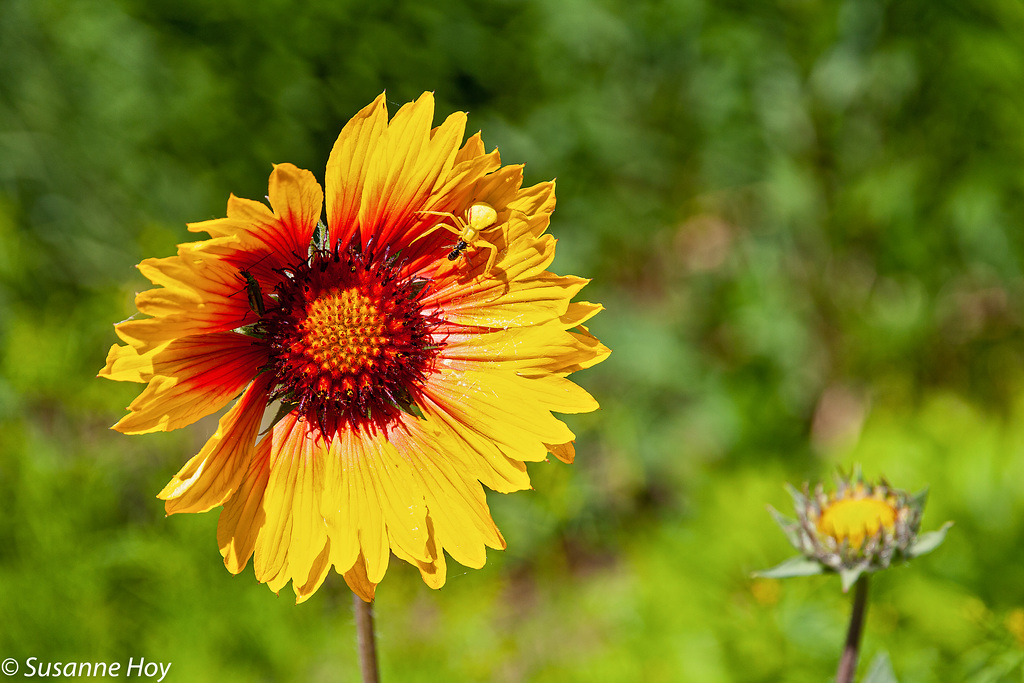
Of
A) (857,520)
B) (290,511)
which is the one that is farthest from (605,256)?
(290,511)

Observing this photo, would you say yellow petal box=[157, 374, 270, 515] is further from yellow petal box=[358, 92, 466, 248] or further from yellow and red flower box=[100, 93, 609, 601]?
yellow petal box=[358, 92, 466, 248]

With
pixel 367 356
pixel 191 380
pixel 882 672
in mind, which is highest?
pixel 367 356

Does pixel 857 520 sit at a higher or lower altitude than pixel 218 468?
lower

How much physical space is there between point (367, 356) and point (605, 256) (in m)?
2.17

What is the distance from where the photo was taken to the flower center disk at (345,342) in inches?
53.0

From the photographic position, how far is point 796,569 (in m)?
1.40

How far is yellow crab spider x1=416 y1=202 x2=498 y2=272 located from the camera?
1.24m

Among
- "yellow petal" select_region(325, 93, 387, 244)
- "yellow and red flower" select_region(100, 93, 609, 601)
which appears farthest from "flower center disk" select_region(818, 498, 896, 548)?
"yellow petal" select_region(325, 93, 387, 244)

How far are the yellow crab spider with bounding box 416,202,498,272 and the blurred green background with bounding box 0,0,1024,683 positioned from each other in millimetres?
1686

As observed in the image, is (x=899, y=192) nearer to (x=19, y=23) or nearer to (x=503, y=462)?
(x=503, y=462)

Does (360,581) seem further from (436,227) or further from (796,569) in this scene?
(796,569)

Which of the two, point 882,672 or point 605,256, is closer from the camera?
point 882,672

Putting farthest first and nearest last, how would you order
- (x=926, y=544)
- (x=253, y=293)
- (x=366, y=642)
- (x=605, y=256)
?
1. (x=605, y=256)
2. (x=926, y=544)
3. (x=253, y=293)
4. (x=366, y=642)

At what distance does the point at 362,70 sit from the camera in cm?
299
